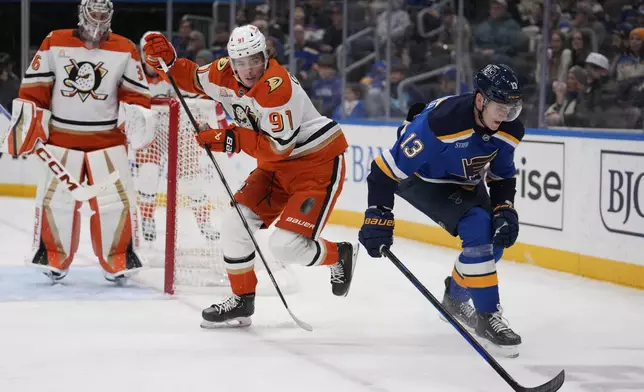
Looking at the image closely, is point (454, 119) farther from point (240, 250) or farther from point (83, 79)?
point (83, 79)

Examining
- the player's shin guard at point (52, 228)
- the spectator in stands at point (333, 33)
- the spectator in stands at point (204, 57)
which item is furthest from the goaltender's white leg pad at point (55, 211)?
the spectator in stands at point (333, 33)

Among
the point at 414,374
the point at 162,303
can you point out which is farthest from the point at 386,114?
the point at 414,374

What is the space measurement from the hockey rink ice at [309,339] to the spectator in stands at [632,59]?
1203mm

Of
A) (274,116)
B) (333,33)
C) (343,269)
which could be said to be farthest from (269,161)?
(333,33)

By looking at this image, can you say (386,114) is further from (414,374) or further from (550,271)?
(414,374)

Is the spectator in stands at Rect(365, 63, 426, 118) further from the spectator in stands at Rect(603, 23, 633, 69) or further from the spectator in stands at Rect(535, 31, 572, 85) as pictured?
the spectator in stands at Rect(603, 23, 633, 69)

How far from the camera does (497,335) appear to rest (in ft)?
12.7

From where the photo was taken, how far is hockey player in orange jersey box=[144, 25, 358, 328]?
4.05 meters

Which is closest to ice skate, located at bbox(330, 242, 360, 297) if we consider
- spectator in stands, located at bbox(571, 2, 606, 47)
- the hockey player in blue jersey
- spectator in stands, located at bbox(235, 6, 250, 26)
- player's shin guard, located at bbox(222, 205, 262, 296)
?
player's shin guard, located at bbox(222, 205, 262, 296)

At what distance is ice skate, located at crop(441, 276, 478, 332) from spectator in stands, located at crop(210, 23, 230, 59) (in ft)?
17.3

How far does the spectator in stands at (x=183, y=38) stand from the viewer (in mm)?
9336

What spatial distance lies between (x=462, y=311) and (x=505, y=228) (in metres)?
0.63

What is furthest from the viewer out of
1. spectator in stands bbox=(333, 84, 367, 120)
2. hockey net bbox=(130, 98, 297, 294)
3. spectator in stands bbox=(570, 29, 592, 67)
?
spectator in stands bbox=(333, 84, 367, 120)

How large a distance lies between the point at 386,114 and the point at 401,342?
12.9 feet
